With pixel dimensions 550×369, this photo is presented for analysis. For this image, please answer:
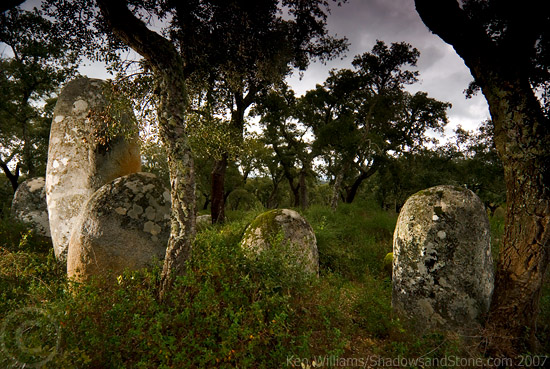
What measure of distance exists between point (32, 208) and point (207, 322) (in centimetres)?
907

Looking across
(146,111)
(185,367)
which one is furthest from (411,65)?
(185,367)

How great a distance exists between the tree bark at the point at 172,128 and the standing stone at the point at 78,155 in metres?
2.00

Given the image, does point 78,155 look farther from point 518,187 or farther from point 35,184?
point 518,187

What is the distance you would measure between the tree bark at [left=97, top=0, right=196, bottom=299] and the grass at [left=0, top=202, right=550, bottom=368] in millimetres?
375

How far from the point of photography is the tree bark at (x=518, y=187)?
11.7 ft

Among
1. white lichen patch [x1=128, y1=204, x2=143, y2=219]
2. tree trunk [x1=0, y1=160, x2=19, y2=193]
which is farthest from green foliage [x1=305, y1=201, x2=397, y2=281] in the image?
tree trunk [x1=0, y1=160, x2=19, y2=193]

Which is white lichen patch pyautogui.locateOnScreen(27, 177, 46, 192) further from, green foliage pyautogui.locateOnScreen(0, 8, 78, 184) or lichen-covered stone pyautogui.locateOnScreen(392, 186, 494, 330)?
lichen-covered stone pyautogui.locateOnScreen(392, 186, 494, 330)

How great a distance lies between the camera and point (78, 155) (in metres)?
5.88

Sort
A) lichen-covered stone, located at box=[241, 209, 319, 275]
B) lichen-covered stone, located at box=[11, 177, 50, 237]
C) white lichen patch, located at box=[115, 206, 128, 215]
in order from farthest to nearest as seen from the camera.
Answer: lichen-covered stone, located at box=[11, 177, 50, 237] < lichen-covered stone, located at box=[241, 209, 319, 275] < white lichen patch, located at box=[115, 206, 128, 215]

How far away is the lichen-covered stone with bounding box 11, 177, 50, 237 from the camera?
8133 millimetres

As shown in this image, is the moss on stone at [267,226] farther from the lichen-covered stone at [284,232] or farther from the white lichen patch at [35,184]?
the white lichen patch at [35,184]

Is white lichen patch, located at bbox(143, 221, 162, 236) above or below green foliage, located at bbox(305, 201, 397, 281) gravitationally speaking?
above

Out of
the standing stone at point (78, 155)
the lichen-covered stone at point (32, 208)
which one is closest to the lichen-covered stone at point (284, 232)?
the standing stone at point (78, 155)

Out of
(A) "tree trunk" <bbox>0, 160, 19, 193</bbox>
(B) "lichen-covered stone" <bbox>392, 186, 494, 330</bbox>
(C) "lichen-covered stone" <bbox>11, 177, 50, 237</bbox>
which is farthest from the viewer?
(A) "tree trunk" <bbox>0, 160, 19, 193</bbox>
